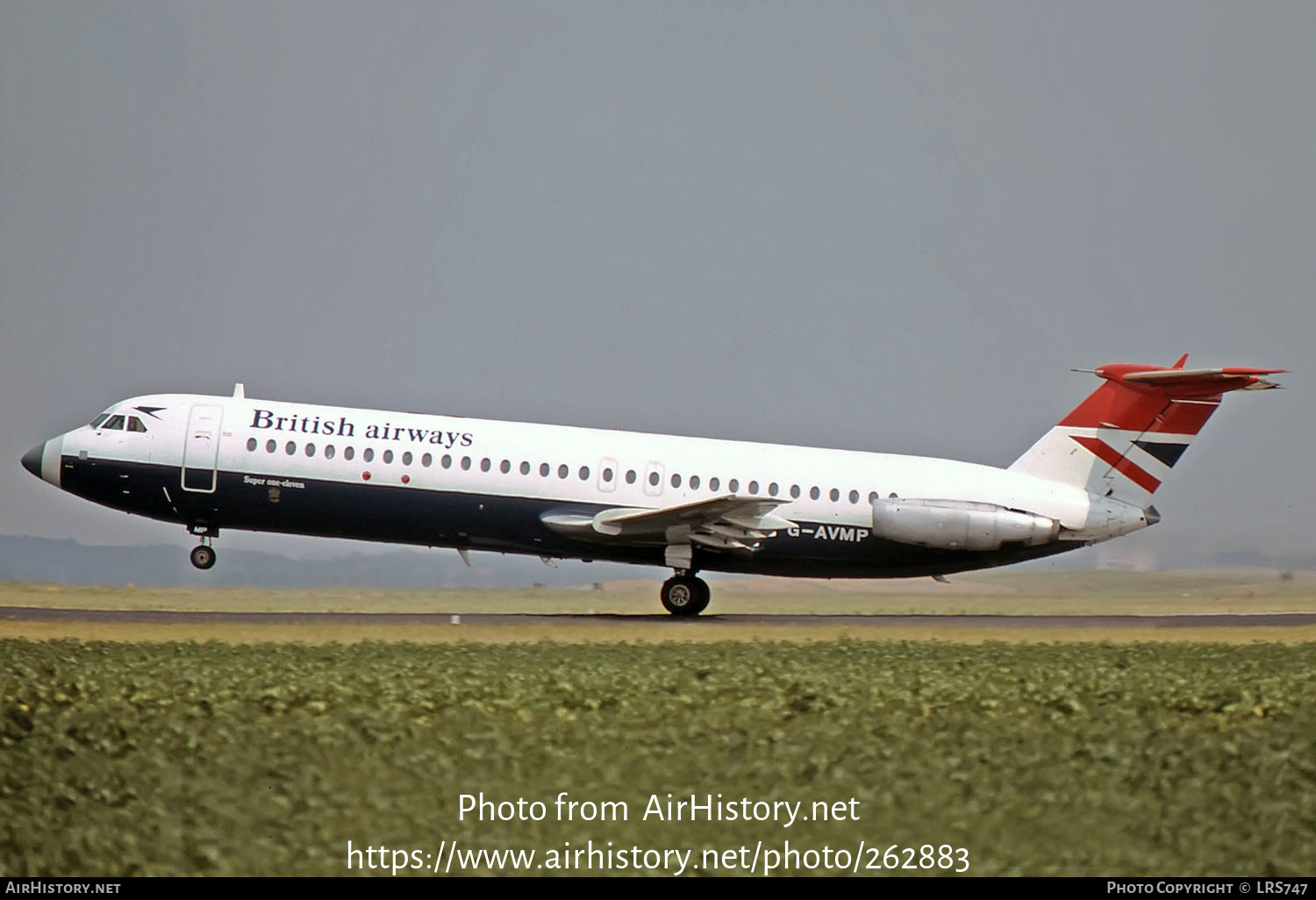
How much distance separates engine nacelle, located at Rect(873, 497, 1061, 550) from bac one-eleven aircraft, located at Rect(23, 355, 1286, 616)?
0.03 m

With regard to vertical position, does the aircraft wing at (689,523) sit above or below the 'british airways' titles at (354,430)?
below

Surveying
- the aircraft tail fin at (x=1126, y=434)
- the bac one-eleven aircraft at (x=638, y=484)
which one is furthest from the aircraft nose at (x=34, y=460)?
the aircraft tail fin at (x=1126, y=434)

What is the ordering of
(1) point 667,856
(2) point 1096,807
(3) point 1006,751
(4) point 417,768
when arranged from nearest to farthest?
(1) point 667,856, (2) point 1096,807, (4) point 417,768, (3) point 1006,751

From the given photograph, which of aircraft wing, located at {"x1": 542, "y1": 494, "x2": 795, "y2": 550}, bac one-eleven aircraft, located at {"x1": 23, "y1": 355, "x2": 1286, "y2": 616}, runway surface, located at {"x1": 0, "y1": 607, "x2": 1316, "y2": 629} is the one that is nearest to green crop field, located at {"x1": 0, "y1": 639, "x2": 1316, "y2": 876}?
runway surface, located at {"x1": 0, "y1": 607, "x2": 1316, "y2": 629}

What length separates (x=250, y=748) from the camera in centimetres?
1150

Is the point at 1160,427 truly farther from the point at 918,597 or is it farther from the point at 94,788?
the point at 94,788

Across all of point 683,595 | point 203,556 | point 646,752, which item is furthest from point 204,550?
point 646,752

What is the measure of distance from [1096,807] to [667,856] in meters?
2.99

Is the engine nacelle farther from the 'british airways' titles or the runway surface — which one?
the 'british airways' titles

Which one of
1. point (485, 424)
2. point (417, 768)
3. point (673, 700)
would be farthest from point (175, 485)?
point (417, 768)

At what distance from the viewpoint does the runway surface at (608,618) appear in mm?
24312

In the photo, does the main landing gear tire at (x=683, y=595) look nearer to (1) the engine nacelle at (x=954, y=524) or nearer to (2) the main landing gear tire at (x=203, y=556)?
(1) the engine nacelle at (x=954, y=524)

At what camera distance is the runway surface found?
2431 centimetres

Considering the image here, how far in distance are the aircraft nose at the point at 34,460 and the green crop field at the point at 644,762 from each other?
12134 millimetres
